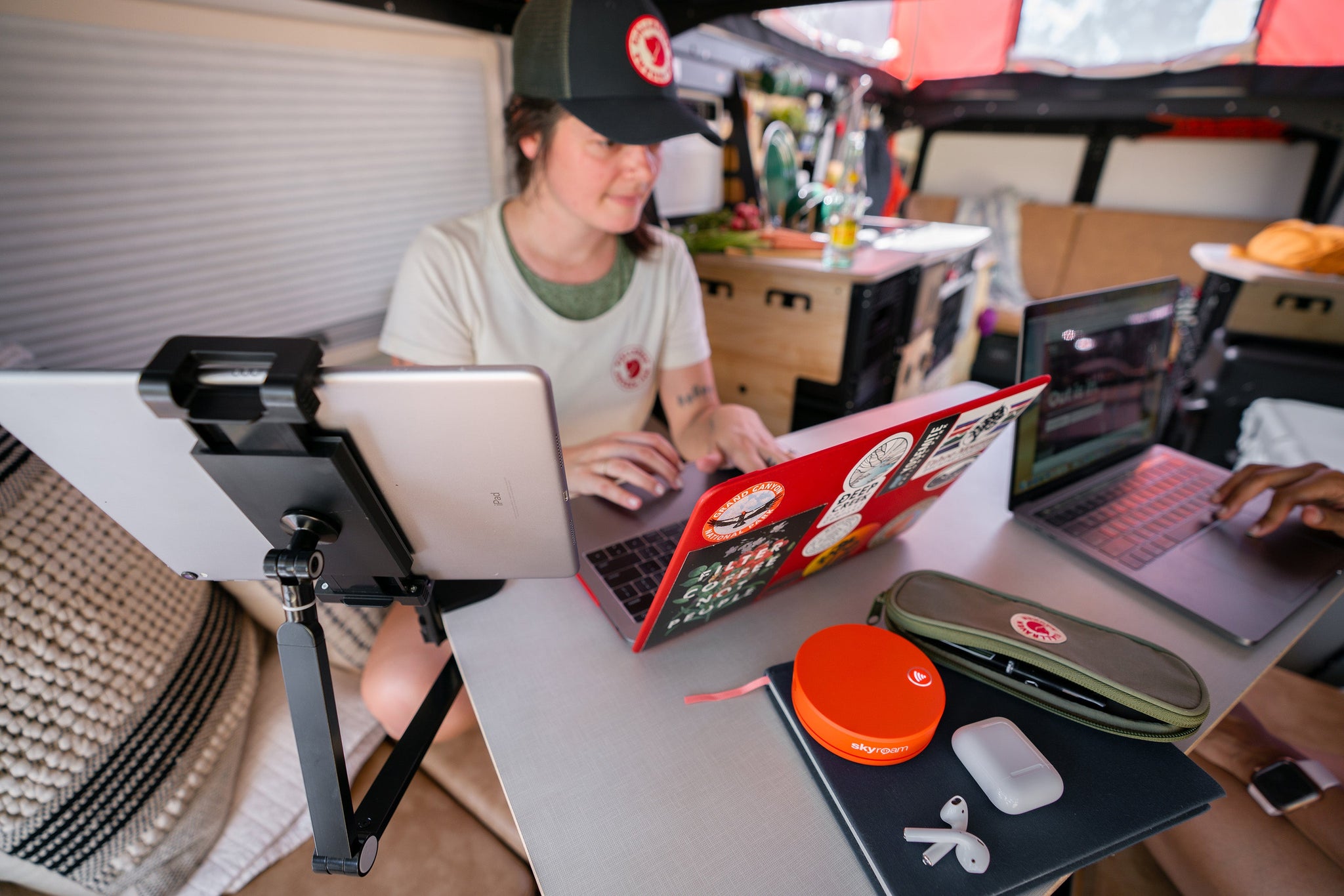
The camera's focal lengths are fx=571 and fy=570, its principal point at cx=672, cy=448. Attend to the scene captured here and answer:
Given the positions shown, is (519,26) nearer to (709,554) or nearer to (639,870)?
(709,554)

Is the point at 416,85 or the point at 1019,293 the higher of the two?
the point at 416,85

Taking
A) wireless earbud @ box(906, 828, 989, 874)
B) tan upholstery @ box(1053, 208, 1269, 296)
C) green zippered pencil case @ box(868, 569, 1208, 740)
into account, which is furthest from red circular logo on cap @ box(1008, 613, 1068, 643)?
tan upholstery @ box(1053, 208, 1269, 296)

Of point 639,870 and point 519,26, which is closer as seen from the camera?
point 639,870

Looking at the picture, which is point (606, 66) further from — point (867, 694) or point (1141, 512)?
point (1141, 512)

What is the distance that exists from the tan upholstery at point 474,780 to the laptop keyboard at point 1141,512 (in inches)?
39.6

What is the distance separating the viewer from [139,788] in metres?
0.78

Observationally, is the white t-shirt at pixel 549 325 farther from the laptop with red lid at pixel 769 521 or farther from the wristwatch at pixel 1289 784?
the wristwatch at pixel 1289 784

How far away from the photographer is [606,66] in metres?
0.95

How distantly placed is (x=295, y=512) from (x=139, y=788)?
2.08 ft

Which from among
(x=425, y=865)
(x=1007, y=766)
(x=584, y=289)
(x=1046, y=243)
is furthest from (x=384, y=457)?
(x=1046, y=243)

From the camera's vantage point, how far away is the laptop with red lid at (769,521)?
0.51 meters

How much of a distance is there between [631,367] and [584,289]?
21 centimetres

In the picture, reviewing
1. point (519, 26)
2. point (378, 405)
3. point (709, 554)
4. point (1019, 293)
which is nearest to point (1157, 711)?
point (709, 554)

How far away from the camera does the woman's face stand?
1046mm
